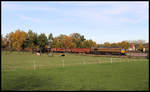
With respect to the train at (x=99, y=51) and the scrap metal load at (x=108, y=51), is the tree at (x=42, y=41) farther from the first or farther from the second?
the scrap metal load at (x=108, y=51)

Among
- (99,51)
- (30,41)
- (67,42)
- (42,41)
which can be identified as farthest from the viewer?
(67,42)

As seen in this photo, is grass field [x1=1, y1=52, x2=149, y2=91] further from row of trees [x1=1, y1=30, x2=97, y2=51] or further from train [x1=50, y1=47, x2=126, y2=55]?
row of trees [x1=1, y1=30, x2=97, y2=51]

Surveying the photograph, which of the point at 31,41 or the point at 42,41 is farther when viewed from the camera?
the point at 42,41

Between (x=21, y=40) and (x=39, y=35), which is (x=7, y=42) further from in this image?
(x=39, y=35)

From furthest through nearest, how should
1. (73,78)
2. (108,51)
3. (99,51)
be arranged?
(99,51) → (108,51) → (73,78)

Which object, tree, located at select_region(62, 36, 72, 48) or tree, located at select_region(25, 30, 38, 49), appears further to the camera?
tree, located at select_region(62, 36, 72, 48)

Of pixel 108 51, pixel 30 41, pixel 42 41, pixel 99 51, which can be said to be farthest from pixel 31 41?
pixel 108 51

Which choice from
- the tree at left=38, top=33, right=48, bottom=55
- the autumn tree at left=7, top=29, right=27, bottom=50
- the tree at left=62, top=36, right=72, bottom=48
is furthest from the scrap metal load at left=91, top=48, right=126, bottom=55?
the autumn tree at left=7, top=29, right=27, bottom=50

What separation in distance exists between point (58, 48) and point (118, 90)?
239 feet

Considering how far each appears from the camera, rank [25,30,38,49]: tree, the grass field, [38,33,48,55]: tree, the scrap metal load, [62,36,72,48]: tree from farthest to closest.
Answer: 1. [62,36,72,48]: tree
2. [38,33,48,55]: tree
3. [25,30,38,49]: tree
4. the scrap metal load
5. the grass field

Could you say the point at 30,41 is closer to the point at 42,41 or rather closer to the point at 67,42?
the point at 42,41

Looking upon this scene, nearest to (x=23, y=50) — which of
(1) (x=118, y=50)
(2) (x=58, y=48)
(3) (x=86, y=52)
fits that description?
(2) (x=58, y=48)

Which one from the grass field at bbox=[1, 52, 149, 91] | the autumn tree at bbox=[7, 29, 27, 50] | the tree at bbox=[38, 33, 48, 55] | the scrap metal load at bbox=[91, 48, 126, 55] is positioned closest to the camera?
the grass field at bbox=[1, 52, 149, 91]

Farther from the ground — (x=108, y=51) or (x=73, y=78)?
(x=108, y=51)
